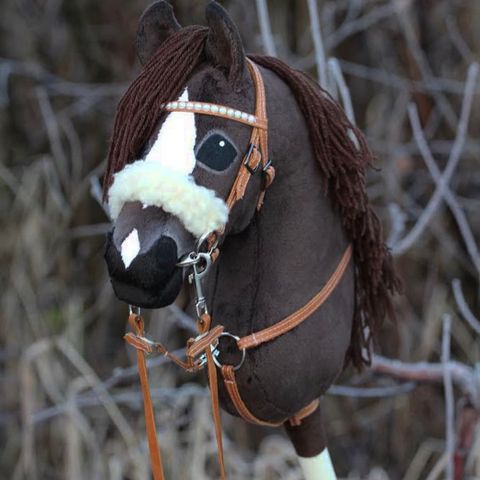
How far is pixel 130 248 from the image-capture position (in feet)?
2.18

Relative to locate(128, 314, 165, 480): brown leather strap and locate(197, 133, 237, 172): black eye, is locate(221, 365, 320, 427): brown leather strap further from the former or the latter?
locate(197, 133, 237, 172): black eye

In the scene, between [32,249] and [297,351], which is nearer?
[297,351]

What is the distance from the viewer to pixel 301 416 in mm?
890

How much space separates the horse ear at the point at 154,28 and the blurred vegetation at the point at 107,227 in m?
1.11

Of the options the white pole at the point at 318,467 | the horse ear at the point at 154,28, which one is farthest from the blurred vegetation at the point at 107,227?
the horse ear at the point at 154,28

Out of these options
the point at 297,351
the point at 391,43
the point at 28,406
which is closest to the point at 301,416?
the point at 297,351

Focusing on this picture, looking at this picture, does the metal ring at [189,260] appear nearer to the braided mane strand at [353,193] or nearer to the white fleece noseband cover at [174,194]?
the white fleece noseband cover at [174,194]

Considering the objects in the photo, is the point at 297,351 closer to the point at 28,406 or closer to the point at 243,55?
the point at 243,55

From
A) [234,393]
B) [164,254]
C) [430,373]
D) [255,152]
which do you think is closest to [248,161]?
[255,152]

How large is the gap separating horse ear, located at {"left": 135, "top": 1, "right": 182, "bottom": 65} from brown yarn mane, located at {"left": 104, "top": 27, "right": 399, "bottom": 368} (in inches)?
1.7

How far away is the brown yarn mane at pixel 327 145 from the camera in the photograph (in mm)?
718

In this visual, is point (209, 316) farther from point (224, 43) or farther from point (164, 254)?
point (224, 43)

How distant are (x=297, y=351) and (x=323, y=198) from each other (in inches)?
6.2

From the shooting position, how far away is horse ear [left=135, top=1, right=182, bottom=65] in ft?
2.57
